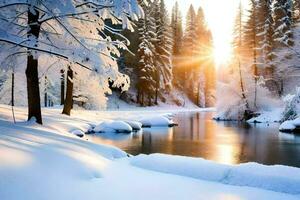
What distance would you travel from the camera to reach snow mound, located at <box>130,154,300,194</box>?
312 inches

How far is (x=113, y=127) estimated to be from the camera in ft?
82.6

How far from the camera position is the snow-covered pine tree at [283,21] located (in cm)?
4538

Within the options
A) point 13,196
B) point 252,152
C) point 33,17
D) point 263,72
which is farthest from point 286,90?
point 13,196

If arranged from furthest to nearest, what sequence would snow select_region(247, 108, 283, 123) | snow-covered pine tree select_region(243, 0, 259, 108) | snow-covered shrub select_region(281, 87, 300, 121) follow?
snow-covered pine tree select_region(243, 0, 259, 108) < snow select_region(247, 108, 283, 123) < snow-covered shrub select_region(281, 87, 300, 121)

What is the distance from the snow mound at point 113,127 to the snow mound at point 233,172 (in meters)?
15.1

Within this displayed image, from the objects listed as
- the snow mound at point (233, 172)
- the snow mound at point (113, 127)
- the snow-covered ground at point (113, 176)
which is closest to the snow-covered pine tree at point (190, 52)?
the snow mound at point (113, 127)

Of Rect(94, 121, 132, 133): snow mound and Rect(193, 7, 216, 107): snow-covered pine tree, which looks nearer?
Rect(94, 121, 132, 133): snow mound

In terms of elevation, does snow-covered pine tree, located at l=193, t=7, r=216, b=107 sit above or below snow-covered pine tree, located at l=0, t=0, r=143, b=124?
above

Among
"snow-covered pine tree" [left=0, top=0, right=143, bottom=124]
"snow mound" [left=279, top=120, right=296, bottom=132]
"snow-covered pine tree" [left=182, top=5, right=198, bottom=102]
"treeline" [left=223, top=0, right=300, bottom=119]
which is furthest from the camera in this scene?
"snow-covered pine tree" [left=182, top=5, right=198, bottom=102]

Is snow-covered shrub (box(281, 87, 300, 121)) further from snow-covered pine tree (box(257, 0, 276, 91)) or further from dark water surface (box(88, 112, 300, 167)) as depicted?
snow-covered pine tree (box(257, 0, 276, 91))

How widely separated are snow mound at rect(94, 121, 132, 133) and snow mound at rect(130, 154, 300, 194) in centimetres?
1508

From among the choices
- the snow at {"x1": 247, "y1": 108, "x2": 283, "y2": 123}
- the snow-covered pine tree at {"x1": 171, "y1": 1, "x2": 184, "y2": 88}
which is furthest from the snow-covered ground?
the snow-covered pine tree at {"x1": 171, "y1": 1, "x2": 184, "y2": 88}

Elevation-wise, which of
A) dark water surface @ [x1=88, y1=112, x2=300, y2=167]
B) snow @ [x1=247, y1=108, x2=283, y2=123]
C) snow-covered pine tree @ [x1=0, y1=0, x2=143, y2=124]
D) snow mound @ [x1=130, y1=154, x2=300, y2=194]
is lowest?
dark water surface @ [x1=88, y1=112, x2=300, y2=167]

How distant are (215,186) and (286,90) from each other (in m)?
40.0
